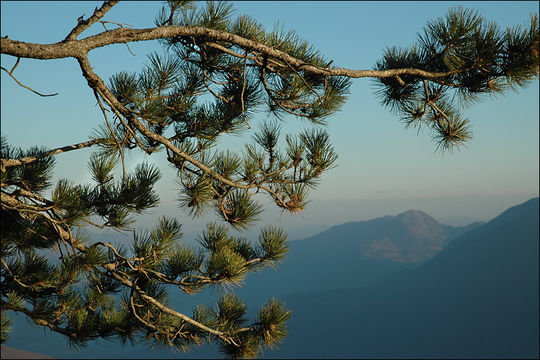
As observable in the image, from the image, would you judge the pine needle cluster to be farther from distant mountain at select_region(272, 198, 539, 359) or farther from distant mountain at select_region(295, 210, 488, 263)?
distant mountain at select_region(295, 210, 488, 263)

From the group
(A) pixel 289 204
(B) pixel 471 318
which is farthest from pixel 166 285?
(B) pixel 471 318

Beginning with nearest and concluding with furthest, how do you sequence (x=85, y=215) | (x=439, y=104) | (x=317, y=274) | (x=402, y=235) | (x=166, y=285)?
(x=85, y=215), (x=439, y=104), (x=166, y=285), (x=317, y=274), (x=402, y=235)

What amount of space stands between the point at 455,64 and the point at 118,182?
2.55m

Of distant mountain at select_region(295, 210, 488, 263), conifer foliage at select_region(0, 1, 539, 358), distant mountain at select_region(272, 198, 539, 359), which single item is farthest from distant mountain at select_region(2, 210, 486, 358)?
conifer foliage at select_region(0, 1, 539, 358)

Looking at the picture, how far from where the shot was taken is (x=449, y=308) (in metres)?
90.1

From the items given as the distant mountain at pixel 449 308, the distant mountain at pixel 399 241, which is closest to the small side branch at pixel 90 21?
the distant mountain at pixel 449 308

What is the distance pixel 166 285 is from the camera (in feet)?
11.9

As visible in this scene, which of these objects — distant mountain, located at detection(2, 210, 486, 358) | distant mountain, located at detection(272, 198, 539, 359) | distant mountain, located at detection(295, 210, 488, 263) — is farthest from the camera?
distant mountain, located at detection(295, 210, 488, 263)

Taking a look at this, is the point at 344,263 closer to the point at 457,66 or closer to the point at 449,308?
the point at 449,308

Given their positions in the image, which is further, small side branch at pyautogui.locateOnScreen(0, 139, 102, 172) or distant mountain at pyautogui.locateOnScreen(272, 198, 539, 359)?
distant mountain at pyautogui.locateOnScreen(272, 198, 539, 359)

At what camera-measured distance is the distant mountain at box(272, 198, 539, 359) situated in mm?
79625

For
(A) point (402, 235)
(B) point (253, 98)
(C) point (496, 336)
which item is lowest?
(C) point (496, 336)

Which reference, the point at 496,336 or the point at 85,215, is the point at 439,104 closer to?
the point at 85,215

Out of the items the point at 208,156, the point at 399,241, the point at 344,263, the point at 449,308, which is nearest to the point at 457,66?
the point at 208,156
